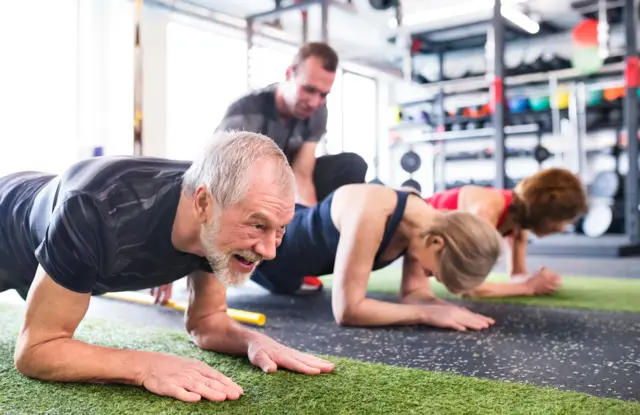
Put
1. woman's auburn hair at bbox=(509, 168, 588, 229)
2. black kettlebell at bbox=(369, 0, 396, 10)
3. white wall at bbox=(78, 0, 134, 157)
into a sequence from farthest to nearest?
white wall at bbox=(78, 0, 134, 157), black kettlebell at bbox=(369, 0, 396, 10), woman's auburn hair at bbox=(509, 168, 588, 229)

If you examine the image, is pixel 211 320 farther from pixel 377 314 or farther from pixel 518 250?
pixel 518 250

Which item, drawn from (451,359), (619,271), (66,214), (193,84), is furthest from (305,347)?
(193,84)

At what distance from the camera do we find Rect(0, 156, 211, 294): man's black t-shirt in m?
1.11

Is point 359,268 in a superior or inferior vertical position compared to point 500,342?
superior

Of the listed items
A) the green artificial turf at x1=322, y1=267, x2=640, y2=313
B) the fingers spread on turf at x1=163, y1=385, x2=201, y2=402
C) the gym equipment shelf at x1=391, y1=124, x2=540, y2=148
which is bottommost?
the green artificial turf at x1=322, y1=267, x2=640, y2=313

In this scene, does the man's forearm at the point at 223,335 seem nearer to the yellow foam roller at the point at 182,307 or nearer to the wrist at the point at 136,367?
the wrist at the point at 136,367

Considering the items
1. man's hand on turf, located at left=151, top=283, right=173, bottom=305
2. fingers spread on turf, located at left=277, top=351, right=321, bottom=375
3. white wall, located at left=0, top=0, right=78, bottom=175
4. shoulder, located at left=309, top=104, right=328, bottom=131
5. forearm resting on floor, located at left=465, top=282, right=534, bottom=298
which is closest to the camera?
fingers spread on turf, located at left=277, top=351, right=321, bottom=375

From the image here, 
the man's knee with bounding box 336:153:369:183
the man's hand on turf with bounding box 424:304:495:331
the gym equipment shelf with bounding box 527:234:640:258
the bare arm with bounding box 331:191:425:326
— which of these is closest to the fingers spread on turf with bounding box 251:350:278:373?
the bare arm with bounding box 331:191:425:326

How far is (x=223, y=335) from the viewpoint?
1.50 meters

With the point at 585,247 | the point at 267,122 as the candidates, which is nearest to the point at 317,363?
the point at 267,122

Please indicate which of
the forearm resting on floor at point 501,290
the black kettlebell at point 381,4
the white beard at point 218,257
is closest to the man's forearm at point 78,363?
the white beard at point 218,257

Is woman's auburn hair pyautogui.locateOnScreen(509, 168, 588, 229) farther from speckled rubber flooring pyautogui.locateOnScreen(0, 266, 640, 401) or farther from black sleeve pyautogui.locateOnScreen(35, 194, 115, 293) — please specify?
black sleeve pyautogui.locateOnScreen(35, 194, 115, 293)

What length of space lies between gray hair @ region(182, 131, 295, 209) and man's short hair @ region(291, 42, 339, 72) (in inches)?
53.9

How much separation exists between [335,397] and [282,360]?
0.79 feet
